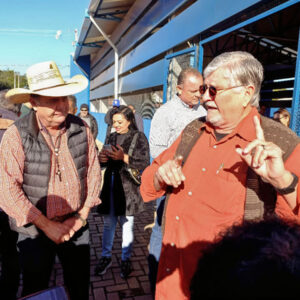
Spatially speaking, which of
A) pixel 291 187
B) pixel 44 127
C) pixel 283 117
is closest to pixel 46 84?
pixel 44 127

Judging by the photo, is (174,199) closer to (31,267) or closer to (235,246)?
(235,246)

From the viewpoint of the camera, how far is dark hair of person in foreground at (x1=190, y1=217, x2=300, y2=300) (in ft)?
1.93

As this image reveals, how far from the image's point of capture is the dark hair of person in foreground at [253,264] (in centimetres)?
59

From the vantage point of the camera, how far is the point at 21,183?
1930mm

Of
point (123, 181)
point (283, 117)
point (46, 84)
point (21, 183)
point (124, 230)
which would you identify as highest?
point (46, 84)

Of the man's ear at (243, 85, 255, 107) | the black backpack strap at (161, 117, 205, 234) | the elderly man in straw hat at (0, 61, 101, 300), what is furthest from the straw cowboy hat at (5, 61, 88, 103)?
the man's ear at (243, 85, 255, 107)

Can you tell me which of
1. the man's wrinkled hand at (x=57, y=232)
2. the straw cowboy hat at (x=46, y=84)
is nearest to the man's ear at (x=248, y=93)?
the straw cowboy hat at (x=46, y=84)

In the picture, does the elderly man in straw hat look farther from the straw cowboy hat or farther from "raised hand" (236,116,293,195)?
"raised hand" (236,116,293,195)

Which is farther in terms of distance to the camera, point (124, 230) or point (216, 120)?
point (124, 230)

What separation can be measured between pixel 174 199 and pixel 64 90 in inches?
42.1

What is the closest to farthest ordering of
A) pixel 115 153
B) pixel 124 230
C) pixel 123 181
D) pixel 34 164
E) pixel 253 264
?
pixel 253 264
pixel 34 164
pixel 115 153
pixel 123 181
pixel 124 230

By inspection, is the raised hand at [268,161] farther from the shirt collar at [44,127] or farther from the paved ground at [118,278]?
the paved ground at [118,278]

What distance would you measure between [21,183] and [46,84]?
695 mm

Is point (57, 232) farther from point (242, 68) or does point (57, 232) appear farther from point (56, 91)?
point (242, 68)
